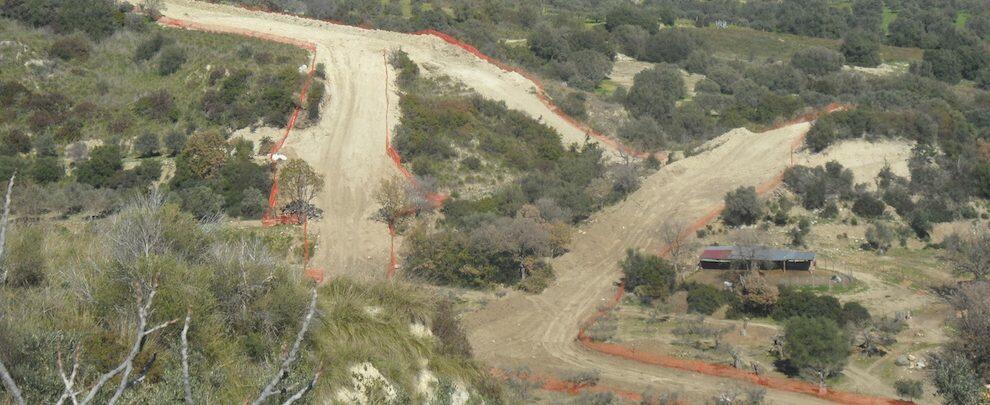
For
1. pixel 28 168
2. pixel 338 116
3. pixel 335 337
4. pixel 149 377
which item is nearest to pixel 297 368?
pixel 149 377

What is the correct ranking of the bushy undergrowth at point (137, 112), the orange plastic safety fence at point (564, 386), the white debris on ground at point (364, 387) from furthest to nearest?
the bushy undergrowth at point (137, 112) < the orange plastic safety fence at point (564, 386) < the white debris on ground at point (364, 387)

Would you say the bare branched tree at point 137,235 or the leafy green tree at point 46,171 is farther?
the leafy green tree at point 46,171

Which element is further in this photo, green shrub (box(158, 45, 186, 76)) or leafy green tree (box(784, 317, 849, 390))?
green shrub (box(158, 45, 186, 76))

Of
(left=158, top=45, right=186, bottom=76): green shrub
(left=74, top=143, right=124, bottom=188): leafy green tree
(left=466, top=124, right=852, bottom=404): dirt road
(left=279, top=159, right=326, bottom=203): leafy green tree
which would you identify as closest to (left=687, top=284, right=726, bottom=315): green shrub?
(left=466, top=124, right=852, bottom=404): dirt road

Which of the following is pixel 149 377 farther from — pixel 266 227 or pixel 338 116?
pixel 338 116

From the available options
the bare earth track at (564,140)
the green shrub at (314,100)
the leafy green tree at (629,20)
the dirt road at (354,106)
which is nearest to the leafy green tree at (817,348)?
the bare earth track at (564,140)

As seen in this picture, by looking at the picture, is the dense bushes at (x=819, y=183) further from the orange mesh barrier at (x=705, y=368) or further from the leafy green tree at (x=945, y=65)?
the leafy green tree at (x=945, y=65)

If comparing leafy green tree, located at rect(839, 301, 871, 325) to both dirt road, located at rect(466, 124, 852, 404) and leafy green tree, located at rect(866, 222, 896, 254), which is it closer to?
dirt road, located at rect(466, 124, 852, 404)
